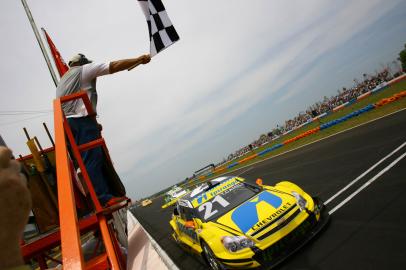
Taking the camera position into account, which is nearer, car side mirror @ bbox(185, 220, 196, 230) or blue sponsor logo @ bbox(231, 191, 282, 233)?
blue sponsor logo @ bbox(231, 191, 282, 233)

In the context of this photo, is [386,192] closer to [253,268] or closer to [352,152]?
[253,268]

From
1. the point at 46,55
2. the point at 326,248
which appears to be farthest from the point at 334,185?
the point at 46,55

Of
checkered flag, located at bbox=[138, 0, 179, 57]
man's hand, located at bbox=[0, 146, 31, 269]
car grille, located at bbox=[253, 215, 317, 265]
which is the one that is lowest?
car grille, located at bbox=[253, 215, 317, 265]

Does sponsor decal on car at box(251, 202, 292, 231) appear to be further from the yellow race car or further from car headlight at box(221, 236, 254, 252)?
car headlight at box(221, 236, 254, 252)

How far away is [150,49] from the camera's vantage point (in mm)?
4879

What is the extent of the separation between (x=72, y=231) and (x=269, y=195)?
5.03 meters

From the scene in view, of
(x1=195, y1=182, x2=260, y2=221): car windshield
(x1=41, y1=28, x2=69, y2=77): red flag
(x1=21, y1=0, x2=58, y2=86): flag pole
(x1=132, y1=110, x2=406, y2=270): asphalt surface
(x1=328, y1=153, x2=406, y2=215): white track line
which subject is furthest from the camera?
(x1=41, y1=28, x2=69, y2=77): red flag

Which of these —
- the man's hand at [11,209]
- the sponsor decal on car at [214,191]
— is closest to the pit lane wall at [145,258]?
the sponsor decal on car at [214,191]

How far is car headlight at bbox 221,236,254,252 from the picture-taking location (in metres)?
5.10

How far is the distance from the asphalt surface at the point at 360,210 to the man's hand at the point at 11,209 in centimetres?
408

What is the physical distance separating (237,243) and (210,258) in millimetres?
881

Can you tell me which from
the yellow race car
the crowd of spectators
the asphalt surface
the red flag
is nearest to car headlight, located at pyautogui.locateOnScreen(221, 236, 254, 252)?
the yellow race car

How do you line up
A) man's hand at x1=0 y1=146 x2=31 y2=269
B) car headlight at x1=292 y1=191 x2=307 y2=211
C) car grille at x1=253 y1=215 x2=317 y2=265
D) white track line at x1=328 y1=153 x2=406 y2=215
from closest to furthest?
man's hand at x1=0 y1=146 x2=31 y2=269
car grille at x1=253 y1=215 x2=317 y2=265
car headlight at x1=292 y1=191 x2=307 y2=211
white track line at x1=328 y1=153 x2=406 y2=215

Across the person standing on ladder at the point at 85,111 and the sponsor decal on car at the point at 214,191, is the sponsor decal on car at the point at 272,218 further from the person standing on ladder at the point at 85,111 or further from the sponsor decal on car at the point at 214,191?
the person standing on ladder at the point at 85,111
